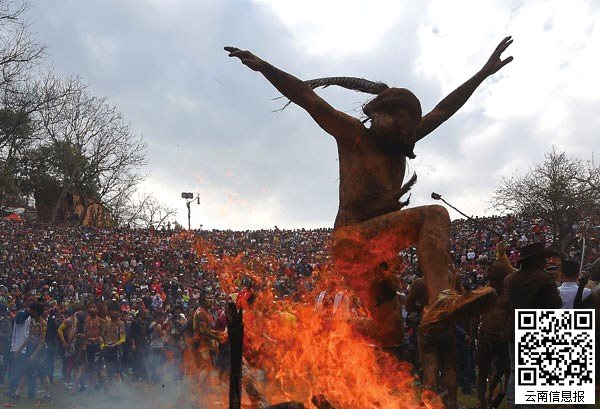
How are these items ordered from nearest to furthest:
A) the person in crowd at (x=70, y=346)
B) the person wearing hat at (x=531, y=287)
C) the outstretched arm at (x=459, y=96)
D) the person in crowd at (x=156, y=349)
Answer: the outstretched arm at (x=459, y=96) → the person wearing hat at (x=531, y=287) → the person in crowd at (x=70, y=346) → the person in crowd at (x=156, y=349)

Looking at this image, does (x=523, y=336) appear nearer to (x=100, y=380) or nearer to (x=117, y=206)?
(x=100, y=380)

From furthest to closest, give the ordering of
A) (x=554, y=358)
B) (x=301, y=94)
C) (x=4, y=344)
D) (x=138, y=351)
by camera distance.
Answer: (x=138, y=351) < (x=4, y=344) < (x=554, y=358) < (x=301, y=94)

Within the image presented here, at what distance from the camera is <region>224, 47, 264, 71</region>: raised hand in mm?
3977

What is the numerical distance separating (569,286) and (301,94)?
4.91m

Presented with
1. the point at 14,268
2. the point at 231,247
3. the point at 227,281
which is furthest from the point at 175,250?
the point at 227,281

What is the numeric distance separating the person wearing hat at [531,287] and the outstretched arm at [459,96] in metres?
2.41

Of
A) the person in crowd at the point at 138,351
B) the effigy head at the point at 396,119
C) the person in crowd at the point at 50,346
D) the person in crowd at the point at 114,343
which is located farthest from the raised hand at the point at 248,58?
the person in crowd at the point at 138,351

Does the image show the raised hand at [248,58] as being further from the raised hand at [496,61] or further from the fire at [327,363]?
the raised hand at [496,61]

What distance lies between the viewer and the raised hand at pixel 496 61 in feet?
16.0

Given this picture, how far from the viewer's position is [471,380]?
445 inches

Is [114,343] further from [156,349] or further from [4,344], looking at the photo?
[4,344]

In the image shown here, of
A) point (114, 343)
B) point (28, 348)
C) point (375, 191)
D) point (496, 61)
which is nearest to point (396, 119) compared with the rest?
point (375, 191)

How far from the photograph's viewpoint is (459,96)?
480 centimetres

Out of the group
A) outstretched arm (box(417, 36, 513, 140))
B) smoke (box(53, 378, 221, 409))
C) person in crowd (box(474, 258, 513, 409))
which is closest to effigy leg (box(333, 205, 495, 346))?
outstretched arm (box(417, 36, 513, 140))
